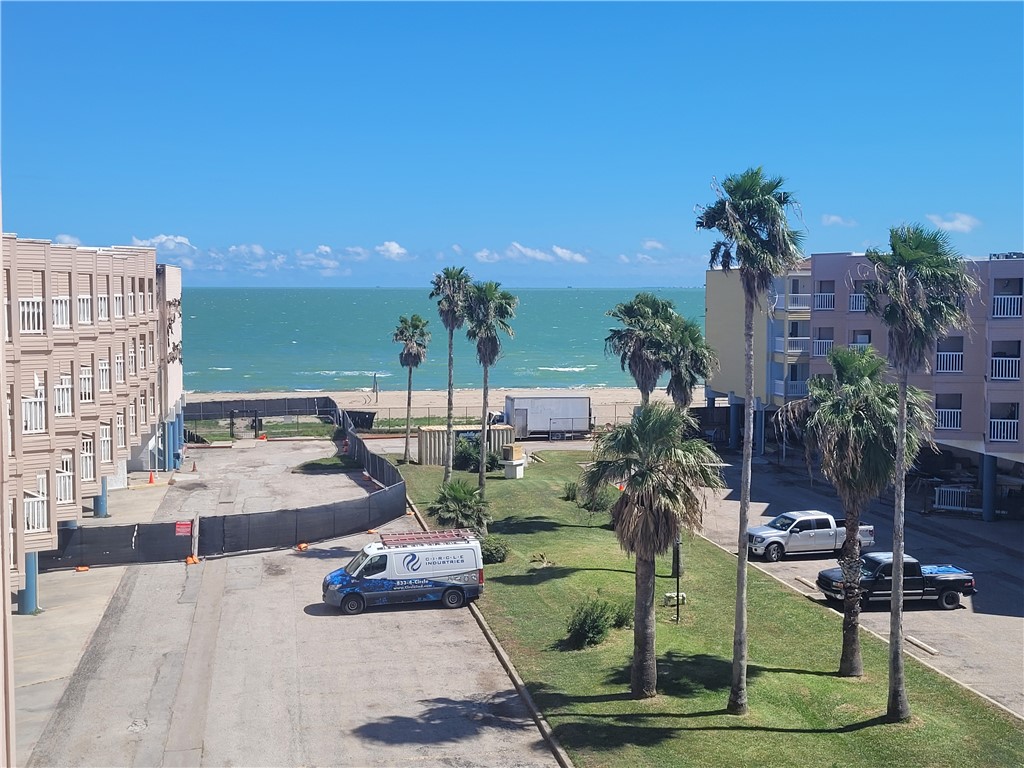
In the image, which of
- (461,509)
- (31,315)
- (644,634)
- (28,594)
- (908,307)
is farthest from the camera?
(461,509)

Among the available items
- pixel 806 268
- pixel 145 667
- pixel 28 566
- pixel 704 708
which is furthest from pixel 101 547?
pixel 806 268

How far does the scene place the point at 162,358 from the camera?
47.8 m

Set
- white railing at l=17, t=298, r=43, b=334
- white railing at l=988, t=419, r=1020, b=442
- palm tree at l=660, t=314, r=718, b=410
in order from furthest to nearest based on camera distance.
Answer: white railing at l=988, t=419, r=1020, b=442 → palm tree at l=660, t=314, r=718, b=410 → white railing at l=17, t=298, r=43, b=334

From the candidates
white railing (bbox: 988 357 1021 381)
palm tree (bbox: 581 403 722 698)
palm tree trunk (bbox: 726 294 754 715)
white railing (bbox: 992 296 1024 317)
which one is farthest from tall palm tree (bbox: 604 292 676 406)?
white railing (bbox: 988 357 1021 381)

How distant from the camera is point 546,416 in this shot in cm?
6156

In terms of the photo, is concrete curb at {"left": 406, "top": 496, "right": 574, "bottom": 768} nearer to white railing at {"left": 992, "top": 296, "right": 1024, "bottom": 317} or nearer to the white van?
the white van

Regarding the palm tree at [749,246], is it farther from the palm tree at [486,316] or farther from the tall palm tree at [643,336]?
the palm tree at [486,316]

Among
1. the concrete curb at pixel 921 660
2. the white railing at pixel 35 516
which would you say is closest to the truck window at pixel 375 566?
the white railing at pixel 35 516

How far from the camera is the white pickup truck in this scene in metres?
32.7

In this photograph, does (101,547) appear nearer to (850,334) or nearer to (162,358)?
(162,358)

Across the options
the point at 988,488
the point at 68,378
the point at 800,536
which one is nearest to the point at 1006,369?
the point at 988,488

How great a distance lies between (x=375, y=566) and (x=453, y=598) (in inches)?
91.2

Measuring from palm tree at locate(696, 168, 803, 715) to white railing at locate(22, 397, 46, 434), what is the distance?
18253mm

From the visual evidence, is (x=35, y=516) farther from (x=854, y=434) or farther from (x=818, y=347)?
(x=818, y=347)
